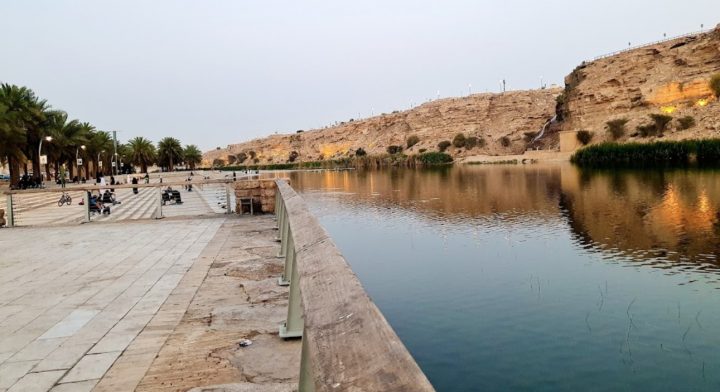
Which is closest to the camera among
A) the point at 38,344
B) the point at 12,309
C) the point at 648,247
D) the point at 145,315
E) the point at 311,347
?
the point at 311,347

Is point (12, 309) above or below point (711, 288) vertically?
above

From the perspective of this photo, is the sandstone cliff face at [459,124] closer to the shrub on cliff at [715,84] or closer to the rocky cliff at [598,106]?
the rocky cliff at [598,106]

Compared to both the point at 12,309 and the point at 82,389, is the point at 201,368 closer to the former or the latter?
the point at 82,389

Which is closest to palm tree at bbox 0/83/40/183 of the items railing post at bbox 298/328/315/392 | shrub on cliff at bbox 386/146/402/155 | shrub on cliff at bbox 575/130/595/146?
railing post at bbox 298/328/315/392

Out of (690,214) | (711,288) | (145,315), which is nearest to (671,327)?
(711,288)

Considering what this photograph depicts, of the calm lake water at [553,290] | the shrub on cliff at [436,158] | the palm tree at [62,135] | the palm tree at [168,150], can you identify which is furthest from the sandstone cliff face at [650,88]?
the palm tree at [168,150]

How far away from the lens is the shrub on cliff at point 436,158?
4018 inches

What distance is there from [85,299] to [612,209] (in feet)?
74.0

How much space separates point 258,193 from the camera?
16391 mm

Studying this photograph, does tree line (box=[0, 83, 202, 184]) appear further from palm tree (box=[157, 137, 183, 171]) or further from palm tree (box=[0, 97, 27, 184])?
palm tree (box=[157, 137, 183, 171])

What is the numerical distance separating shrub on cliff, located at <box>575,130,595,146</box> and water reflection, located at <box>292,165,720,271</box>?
39084mm

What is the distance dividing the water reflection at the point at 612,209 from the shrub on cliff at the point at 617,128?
123 ft

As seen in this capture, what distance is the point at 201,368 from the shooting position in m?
4.41

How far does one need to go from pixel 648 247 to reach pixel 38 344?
15663 mm
